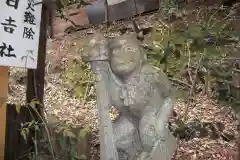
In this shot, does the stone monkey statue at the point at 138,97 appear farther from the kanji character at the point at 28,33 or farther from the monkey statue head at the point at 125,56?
the kanji character at the point at 28,33

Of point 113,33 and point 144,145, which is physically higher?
point 113,33

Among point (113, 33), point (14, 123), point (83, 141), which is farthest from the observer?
point (113, 33)

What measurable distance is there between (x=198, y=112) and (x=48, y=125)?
6.66ft

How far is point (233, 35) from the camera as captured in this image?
1.93m

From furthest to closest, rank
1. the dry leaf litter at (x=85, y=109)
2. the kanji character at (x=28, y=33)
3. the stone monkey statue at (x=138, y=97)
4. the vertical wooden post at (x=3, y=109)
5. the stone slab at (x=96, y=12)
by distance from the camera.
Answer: the stone slab at (x=96, y=12) < the dry leaf litter at (x=85, y=109) < the vertical wooden post at (x=3, y=109) < the kanji character at (x=28, y=33) < the stone monkey statue at (x=138, y=97)

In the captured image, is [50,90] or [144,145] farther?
[50,90]

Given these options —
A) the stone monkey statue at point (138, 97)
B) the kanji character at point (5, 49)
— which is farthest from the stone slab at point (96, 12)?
the stone monkey statue at point (138, 97)

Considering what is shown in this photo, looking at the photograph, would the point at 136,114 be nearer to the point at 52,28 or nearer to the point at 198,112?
the point at 198,112

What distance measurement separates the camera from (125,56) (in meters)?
1.97

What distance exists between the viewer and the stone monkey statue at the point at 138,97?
197cm

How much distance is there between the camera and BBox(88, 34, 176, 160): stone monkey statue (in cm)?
197

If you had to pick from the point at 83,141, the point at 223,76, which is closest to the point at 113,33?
the point at 83,141

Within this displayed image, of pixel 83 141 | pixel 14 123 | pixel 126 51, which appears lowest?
pixel 83 141

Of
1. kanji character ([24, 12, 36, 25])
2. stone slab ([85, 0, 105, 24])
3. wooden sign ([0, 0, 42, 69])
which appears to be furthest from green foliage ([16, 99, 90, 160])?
stone slab ([85, 0, 105, 24])
